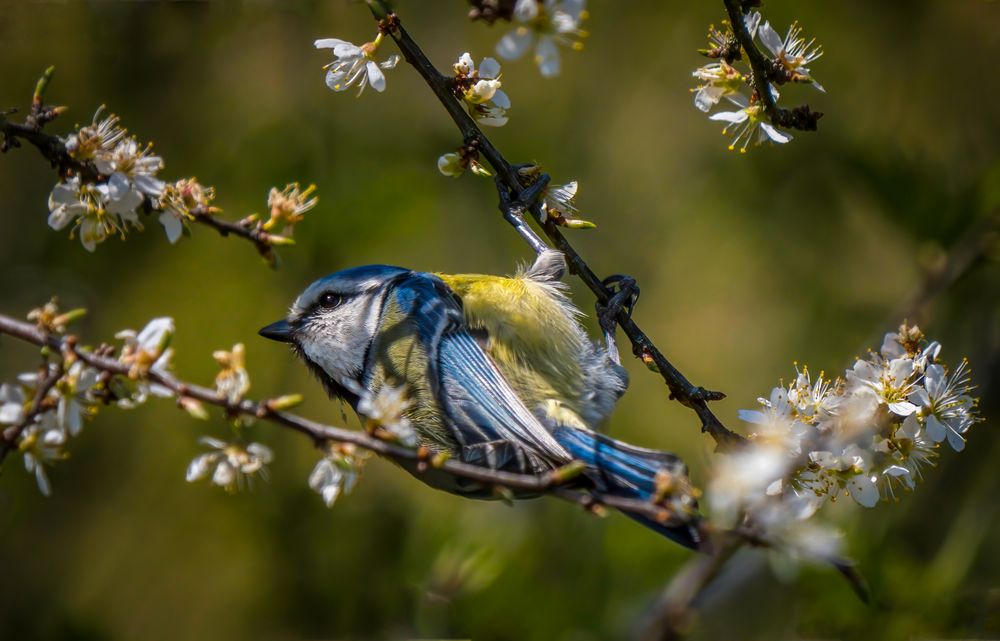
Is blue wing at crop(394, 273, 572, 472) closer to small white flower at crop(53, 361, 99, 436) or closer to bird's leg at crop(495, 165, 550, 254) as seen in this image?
bird's leg at crop(495, 165, 550, 254)

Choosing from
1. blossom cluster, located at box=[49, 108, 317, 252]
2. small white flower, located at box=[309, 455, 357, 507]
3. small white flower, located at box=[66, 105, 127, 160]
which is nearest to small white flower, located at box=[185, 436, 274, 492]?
small white flower, located at box=[309, 455, 357, 507]

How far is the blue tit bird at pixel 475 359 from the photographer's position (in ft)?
7.52

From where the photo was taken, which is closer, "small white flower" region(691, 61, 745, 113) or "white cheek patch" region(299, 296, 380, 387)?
"small white flower" region(691, 61, 745, 113)

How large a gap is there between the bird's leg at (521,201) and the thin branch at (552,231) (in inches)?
0.7

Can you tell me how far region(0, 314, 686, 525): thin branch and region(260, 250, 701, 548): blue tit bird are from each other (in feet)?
2.48

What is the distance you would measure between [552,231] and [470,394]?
1.75 ft

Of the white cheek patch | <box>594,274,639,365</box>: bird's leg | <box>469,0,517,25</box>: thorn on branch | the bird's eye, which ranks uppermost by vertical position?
<box>469,0,517,25</box>: thorn on branch

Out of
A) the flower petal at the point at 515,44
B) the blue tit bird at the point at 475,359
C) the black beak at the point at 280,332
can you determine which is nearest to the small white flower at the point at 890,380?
the blue tit bird at the point at 475,359

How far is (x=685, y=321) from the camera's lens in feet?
17.5

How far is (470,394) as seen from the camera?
8.04 feet

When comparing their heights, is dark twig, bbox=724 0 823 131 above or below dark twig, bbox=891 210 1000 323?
below

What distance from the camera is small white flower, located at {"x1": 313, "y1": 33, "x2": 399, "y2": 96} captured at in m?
1.96

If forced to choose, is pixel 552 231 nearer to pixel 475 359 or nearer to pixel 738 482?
pixel 475 359

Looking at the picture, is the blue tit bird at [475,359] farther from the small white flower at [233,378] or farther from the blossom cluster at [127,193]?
the small white flower at [233,378]
